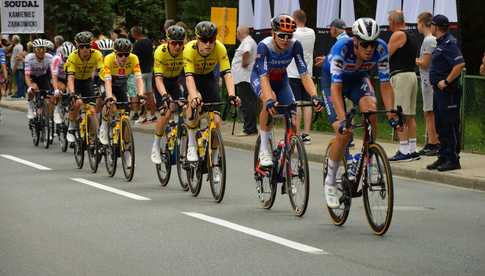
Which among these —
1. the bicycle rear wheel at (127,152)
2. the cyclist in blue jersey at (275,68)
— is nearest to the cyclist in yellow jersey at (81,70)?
the bicycle rear wheel at (127,152)

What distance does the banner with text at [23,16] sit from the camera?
36062 mm

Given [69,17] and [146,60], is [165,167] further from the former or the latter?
[69,17]

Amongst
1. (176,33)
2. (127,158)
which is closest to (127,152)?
(127,158)

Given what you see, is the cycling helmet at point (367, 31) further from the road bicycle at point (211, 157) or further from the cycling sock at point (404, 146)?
the cycling sock at point (404, 146)

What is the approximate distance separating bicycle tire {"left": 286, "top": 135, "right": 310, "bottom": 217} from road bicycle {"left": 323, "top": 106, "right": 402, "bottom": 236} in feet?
1.42

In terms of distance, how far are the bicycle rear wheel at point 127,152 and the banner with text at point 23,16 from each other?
20.9m

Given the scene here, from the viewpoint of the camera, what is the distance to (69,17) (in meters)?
52.5

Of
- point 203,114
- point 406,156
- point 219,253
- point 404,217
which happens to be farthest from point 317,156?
point 219,253

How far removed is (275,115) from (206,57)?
218 centimetres

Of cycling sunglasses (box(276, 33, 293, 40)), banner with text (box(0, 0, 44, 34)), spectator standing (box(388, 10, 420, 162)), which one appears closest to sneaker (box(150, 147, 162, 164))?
cycling sunglasses (box(276, 33, 293, 40))

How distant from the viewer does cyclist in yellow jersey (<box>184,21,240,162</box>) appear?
13.3 meters

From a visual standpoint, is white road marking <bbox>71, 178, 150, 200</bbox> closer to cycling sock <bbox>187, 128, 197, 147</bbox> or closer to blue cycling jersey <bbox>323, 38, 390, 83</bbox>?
cycling sock <bbox>187, 128, 197, 147</bbox>

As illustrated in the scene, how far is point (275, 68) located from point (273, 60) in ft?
0.38

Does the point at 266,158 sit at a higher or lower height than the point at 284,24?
lower
